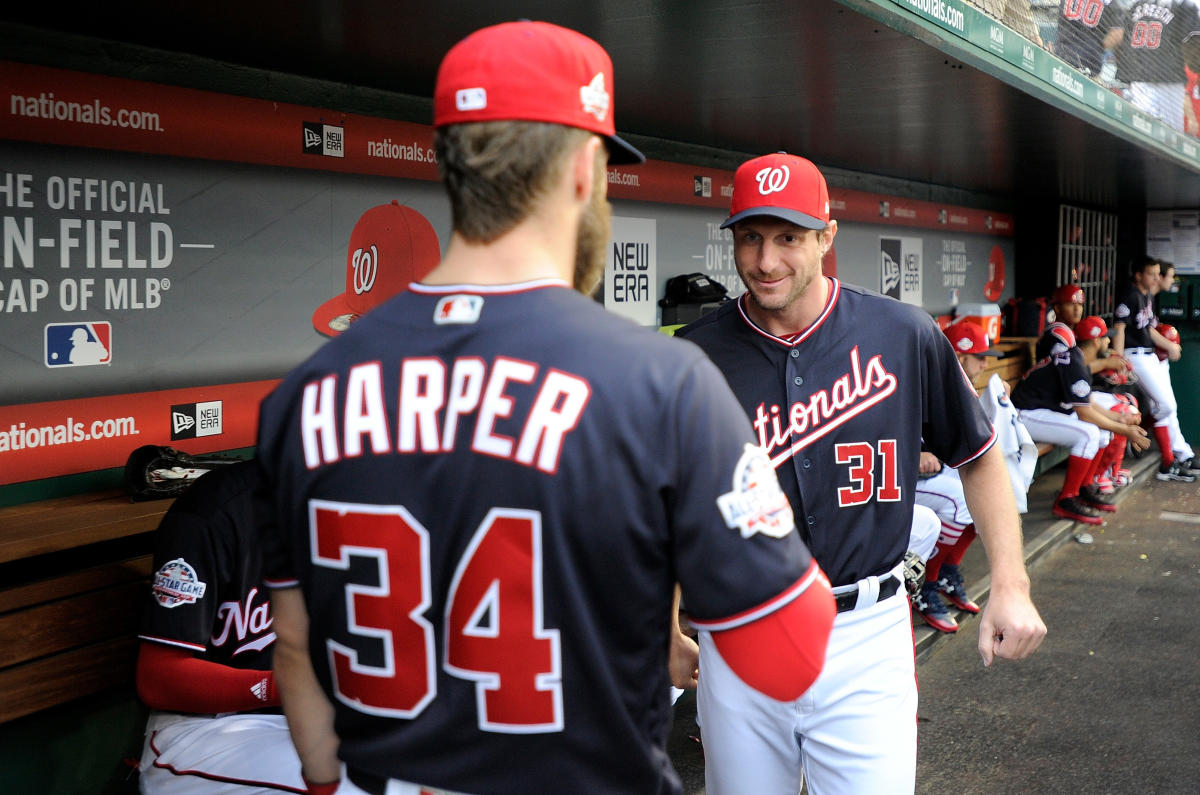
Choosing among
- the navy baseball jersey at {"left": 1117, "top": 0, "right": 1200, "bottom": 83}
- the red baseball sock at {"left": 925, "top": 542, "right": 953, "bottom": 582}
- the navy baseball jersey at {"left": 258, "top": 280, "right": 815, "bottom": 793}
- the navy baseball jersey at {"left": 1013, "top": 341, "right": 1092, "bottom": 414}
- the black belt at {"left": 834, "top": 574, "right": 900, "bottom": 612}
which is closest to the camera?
the navy baseball jersey at {"left": 258, "top": 280, "right": 815, "bottom": 793}

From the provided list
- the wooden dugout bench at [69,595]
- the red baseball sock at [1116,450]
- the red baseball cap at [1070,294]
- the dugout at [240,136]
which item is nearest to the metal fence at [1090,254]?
the red baseball cap at [1070,294]

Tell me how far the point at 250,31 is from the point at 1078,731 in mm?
3624

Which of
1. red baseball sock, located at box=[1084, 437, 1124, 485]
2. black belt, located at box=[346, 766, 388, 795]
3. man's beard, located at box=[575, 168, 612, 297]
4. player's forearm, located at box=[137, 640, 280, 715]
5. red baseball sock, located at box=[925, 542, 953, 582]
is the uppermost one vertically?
man's beard, located at box=[575, 168, 612, 297]

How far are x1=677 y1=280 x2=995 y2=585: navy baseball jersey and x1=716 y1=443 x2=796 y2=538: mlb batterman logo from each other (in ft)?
3.78

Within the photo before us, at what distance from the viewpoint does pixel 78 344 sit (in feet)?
9.87

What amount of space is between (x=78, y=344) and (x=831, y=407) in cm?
202

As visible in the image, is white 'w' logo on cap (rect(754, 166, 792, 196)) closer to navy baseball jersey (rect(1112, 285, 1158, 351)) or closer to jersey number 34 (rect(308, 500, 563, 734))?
jersey number 34 (rect(308, 500, 563, 734))

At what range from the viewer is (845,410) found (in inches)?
88.1

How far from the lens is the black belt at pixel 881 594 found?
217 centimetres

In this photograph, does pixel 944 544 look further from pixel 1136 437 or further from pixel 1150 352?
pixel 1150 352

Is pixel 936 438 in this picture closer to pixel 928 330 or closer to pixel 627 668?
pixel 928 330

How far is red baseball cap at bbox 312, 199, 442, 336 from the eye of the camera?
12.6 feet

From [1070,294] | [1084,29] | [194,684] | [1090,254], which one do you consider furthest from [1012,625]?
[1090,254]

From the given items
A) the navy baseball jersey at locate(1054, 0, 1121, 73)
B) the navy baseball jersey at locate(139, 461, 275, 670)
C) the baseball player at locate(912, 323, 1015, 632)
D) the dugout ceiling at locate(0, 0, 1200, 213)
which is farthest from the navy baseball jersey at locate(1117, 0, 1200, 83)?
the navy baseball jersey at locate(139, 461, 275, 670)
